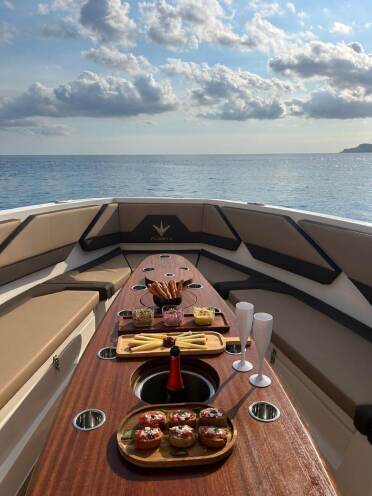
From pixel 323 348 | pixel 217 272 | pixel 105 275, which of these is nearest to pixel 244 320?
pixel 323 348

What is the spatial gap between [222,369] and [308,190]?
20846mm

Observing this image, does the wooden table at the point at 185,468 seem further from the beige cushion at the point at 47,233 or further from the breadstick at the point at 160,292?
the beige cushion at the point at 47,233

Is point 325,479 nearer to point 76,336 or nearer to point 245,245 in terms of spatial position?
point 76,336

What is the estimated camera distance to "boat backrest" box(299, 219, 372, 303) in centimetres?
226

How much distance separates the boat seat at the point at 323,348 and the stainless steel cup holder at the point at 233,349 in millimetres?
594

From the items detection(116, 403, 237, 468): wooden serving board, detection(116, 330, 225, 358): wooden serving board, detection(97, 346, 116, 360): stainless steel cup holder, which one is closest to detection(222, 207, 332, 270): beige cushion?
detection(116, 330, 225, 358): wooden serving board

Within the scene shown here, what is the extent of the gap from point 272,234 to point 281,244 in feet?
0.47

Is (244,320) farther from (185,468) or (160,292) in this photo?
(160,292)

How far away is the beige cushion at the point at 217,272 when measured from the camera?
3.25 metres

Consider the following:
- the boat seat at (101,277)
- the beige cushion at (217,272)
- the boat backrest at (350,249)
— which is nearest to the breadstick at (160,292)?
the boat seat at (101,277)

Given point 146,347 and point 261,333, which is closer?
point 261,333

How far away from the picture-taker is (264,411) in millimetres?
1098

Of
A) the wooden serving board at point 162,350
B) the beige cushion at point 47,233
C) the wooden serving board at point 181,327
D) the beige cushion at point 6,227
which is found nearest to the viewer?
the wooden serving board at point 162,350

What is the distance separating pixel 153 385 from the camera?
1.33m
